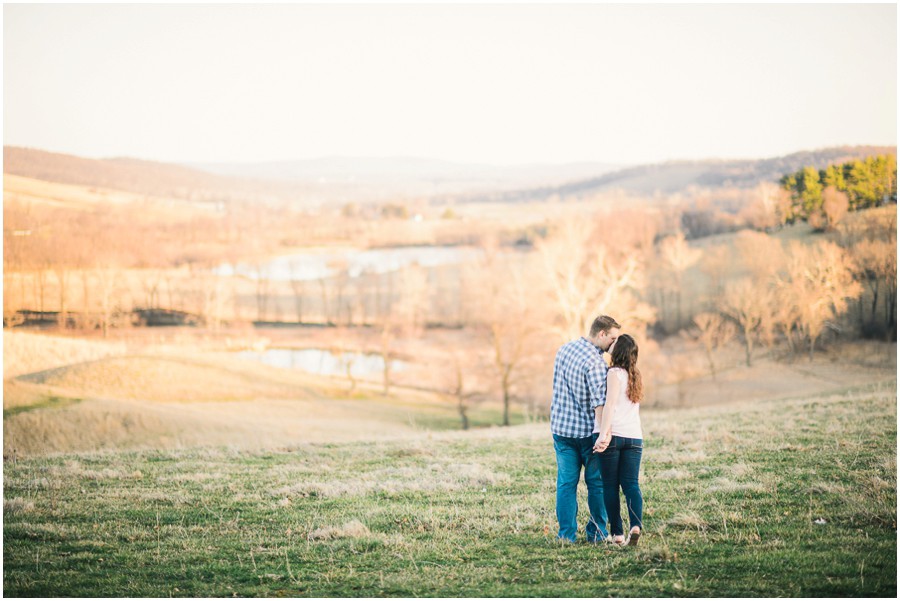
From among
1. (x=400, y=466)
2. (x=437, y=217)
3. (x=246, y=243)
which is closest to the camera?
(x=400, y=466)

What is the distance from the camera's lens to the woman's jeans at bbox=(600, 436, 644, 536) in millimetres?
7582

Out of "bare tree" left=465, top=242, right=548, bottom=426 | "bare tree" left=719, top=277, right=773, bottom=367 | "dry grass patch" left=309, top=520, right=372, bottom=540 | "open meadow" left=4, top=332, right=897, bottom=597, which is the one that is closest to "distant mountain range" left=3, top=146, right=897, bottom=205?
"bare tree" left=719, top=277, right=773, bottom=367

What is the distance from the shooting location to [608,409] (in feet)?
24.3

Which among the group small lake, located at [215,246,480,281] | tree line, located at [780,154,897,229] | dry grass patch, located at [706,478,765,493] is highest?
tree line, located at [780,154,897,229]

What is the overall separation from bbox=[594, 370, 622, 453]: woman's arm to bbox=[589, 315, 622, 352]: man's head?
1.27 feet

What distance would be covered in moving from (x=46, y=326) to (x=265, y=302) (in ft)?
86.3

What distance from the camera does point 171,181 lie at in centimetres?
10106

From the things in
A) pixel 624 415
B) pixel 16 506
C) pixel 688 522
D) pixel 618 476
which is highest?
pixel 624 415

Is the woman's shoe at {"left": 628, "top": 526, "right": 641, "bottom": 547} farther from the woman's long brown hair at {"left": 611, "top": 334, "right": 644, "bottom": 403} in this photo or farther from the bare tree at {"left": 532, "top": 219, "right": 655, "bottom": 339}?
the bare tree at {"left": 532, "top": 219, "right": 655, "bottom": 339}

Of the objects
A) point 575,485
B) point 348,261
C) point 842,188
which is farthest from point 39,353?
point 842,188

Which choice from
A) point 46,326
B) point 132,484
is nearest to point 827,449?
point 132,484

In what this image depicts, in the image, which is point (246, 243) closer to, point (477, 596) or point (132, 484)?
point (132, 484)

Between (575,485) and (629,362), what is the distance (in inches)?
66.2

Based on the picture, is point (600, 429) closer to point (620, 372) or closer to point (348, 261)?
point (620, 372)
